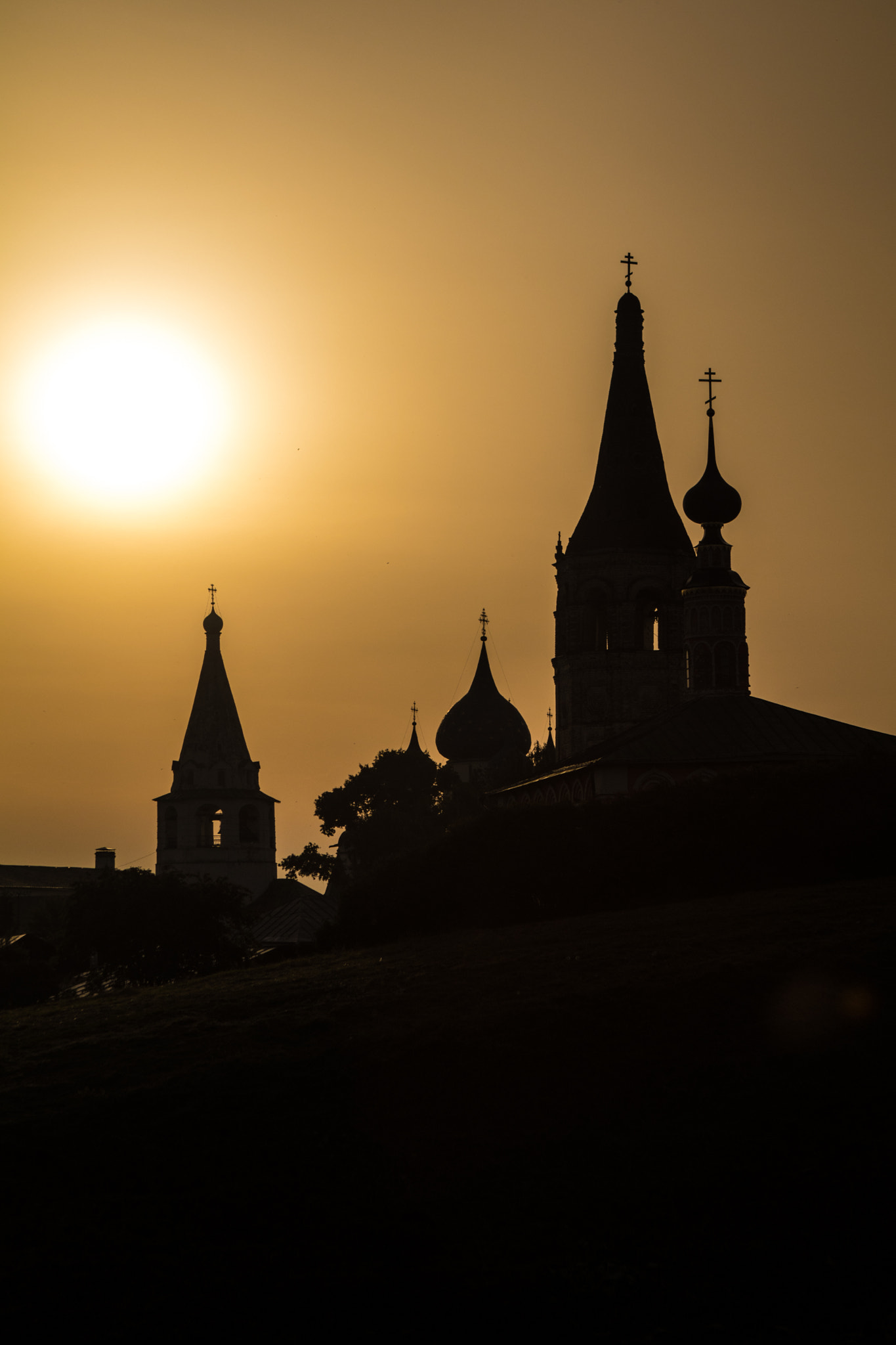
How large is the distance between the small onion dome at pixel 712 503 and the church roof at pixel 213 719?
34.3 metres

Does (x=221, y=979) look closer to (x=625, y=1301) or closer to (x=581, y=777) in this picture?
(x=581, y=777)

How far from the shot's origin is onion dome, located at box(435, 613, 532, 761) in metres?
78.5

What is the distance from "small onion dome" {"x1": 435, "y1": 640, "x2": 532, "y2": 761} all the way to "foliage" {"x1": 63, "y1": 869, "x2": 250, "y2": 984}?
38415mm

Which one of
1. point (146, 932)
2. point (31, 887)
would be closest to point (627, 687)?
point (146, 932)

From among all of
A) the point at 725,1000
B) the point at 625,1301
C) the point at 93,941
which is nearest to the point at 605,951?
the point at 725,1000

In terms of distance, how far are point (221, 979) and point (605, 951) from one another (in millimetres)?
8463

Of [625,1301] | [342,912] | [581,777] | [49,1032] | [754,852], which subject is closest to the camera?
[625,1301]

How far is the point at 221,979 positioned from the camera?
25094 millimetres

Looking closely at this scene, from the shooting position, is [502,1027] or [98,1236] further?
[502,1027]

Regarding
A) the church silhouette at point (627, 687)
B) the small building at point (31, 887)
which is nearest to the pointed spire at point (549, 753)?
the church silhouette at point (627, 687)

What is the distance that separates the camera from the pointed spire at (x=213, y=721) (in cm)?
7344

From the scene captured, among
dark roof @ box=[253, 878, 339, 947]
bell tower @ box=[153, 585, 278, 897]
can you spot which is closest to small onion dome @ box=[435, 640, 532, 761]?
bell tower @ box=[153, 585, 278, 897]

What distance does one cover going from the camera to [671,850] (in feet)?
89.9

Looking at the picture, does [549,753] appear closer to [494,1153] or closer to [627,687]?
[627,687]
